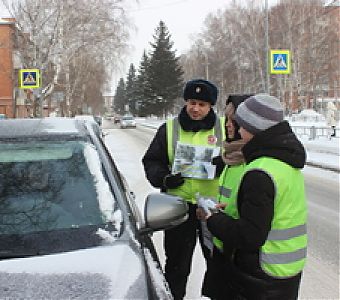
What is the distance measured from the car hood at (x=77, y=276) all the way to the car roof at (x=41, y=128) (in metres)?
0.99

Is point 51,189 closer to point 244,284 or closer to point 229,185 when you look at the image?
point 229,185

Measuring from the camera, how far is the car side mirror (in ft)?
7.45

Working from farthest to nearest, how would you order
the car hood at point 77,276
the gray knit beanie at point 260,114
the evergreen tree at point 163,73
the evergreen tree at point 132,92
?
the evergreen tree at point 132,92, the evergreen tree at point 163,73, the gray knit beanie at point 260,114, the car hood at point 77,276

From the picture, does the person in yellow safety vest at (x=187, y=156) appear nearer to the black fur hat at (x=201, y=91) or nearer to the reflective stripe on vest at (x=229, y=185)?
the black fur hat at (x=201, y=91)

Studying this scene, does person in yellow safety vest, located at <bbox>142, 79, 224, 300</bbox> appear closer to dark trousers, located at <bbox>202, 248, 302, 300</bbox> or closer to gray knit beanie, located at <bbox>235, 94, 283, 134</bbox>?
dark trousers, located at <bbox>202, 248, 302, 300</bbox>

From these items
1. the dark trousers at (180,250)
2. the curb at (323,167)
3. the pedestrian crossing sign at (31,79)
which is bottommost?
the curb at (323,167)

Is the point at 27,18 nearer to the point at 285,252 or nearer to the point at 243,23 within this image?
the point at 285,252

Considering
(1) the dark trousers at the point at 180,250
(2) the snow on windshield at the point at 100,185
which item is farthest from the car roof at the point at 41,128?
(1) the dark trousers at the point at 180,250

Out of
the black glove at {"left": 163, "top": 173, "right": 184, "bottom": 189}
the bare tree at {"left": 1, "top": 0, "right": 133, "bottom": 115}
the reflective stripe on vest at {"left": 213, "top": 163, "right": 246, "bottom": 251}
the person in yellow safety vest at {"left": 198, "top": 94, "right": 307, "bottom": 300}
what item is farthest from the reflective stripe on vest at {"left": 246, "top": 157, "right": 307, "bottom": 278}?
the bare tree at {"left": 1, "top": 0, "right": 133, "bottom": 115}

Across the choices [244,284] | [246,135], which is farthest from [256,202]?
[244,284]

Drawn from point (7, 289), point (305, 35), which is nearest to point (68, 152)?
point (7, 289)

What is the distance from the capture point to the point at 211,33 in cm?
5931

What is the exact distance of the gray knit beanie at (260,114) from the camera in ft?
6.86

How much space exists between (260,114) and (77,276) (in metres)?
1.11
